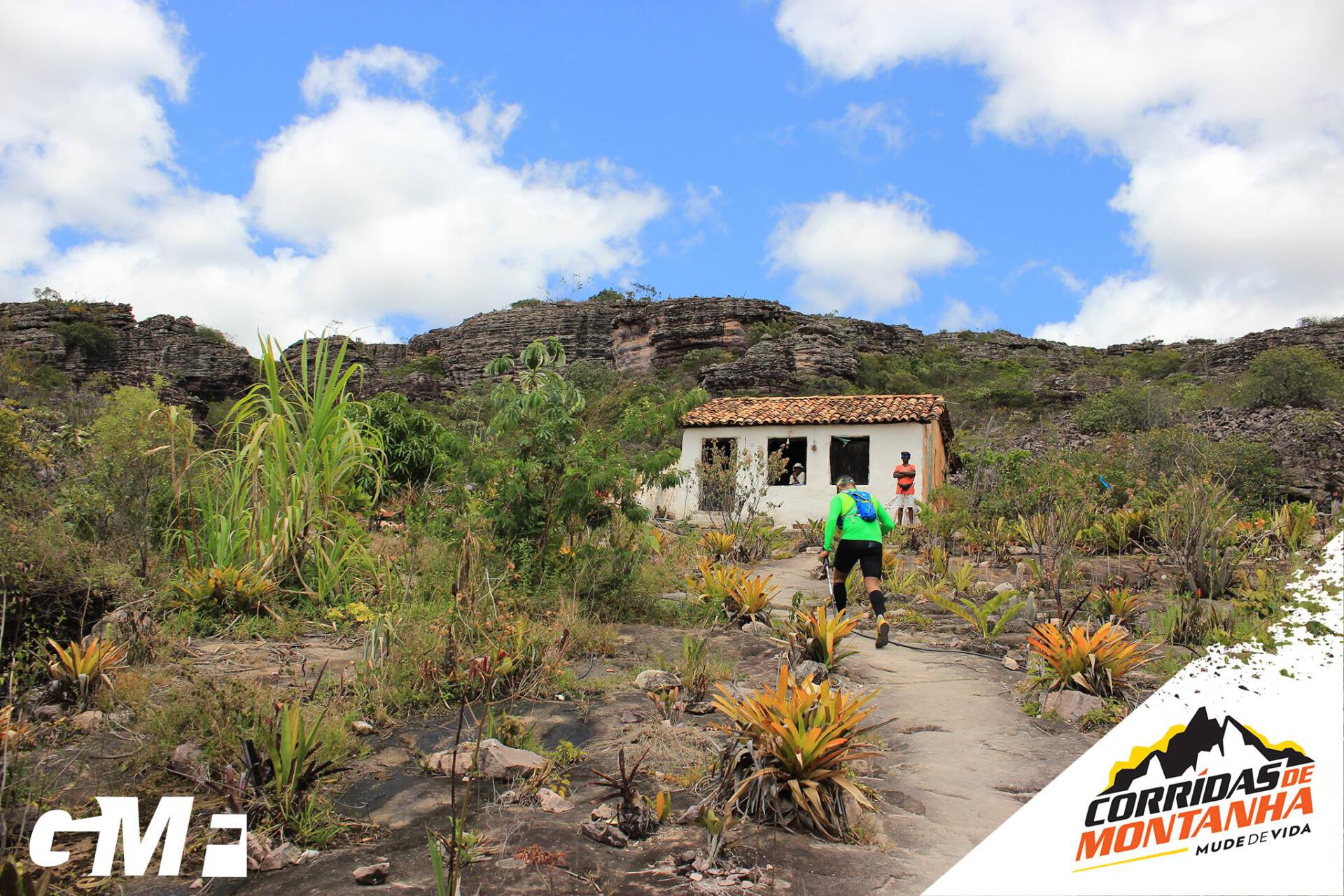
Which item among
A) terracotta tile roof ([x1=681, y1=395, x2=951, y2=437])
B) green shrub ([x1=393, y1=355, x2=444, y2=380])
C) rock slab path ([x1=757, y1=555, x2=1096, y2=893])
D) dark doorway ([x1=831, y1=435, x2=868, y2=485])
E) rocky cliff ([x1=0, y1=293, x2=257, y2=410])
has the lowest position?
rock slab path ([x1=757, y1=555, x2=1096, y2=893])

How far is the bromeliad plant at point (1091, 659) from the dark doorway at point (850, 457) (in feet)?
44.5

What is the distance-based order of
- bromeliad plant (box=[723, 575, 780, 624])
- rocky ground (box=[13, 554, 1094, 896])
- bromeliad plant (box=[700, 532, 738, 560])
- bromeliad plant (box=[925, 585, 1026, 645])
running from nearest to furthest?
1. rocky ground (box=[13, 554, 1094, 896])
2. bromeliad plant (box=[925, 585, 1026, 645])
3. bromeliad plant (box=[723, 575, 780, 624])
4. bromeliad plant (box=[700, 532, 738, 560])

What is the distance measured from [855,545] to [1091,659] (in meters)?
2.48

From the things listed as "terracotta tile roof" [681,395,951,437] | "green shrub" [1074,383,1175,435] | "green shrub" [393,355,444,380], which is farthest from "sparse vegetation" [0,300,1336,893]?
"green shrub" [393,355,444,380]

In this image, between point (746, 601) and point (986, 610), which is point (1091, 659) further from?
point (746, 601)

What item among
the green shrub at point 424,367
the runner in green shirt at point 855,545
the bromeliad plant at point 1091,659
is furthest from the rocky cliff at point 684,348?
the bromeliad plant at point 1091,659

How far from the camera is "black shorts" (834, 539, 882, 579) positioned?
25.4 ft

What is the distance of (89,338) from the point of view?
32.2 metres

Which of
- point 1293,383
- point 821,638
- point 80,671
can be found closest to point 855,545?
point 821,638

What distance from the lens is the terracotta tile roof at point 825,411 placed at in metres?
19.0

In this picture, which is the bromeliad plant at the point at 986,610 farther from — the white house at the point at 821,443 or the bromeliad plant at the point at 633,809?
the white house at the point at 821,443

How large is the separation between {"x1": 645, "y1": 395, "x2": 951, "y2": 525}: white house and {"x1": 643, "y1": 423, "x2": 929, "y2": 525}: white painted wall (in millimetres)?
17

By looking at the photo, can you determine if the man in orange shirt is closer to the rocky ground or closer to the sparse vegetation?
the sparse vegetation

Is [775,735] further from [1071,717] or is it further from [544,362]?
[544,362]
